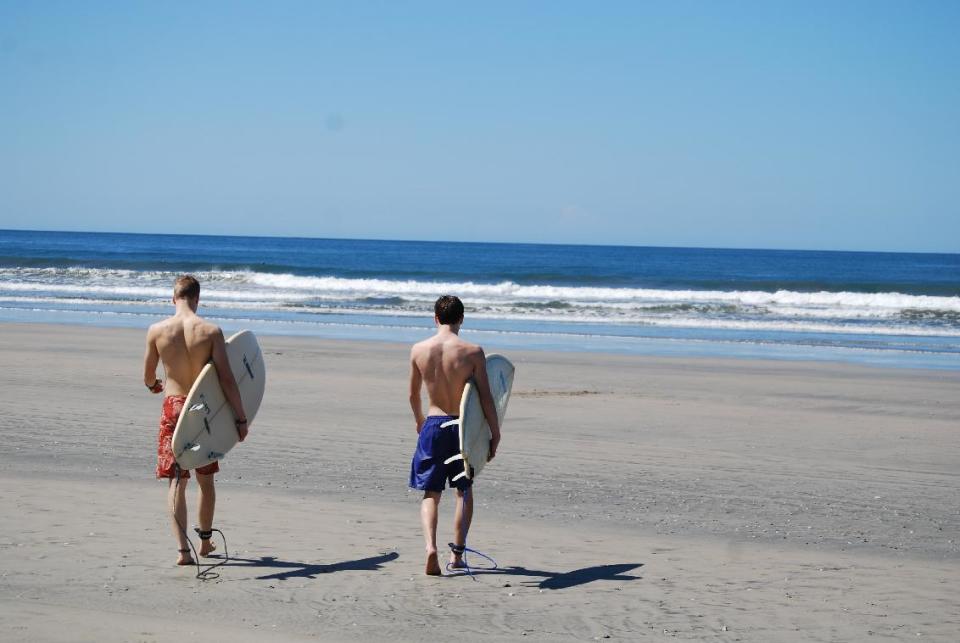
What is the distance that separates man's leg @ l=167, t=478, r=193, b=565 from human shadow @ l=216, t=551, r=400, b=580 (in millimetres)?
218

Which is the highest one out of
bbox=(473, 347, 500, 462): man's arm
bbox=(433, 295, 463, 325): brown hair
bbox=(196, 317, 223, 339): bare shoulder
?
bbox=(433, 295, 463, 325): brown hair

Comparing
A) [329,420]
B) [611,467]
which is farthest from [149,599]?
[329,420]

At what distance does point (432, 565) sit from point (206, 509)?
124 centimetres

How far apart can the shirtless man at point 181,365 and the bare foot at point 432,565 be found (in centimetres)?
116

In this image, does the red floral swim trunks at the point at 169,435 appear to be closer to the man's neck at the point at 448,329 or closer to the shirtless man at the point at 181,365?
the shirtless man at the point at 181,365

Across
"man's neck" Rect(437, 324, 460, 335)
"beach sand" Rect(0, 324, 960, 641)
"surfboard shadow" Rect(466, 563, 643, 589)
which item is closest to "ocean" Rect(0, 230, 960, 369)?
"beach sand" Rect(0, 324, 960, 641)

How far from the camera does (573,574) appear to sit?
5.25 m

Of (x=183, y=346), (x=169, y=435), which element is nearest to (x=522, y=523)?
(x=169, y=435)

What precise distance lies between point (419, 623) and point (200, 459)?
1.41 metres

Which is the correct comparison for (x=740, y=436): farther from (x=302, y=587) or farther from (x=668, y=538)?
(x=302, y=587)

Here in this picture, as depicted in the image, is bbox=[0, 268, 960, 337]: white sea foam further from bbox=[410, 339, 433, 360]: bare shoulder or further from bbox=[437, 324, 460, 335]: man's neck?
bbox=[410, 339, 433, 360]: bare shoulder

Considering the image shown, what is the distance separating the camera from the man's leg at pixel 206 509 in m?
5.25

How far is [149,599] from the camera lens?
15.2 ft

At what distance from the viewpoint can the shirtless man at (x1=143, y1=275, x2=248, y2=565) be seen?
16.4ft
